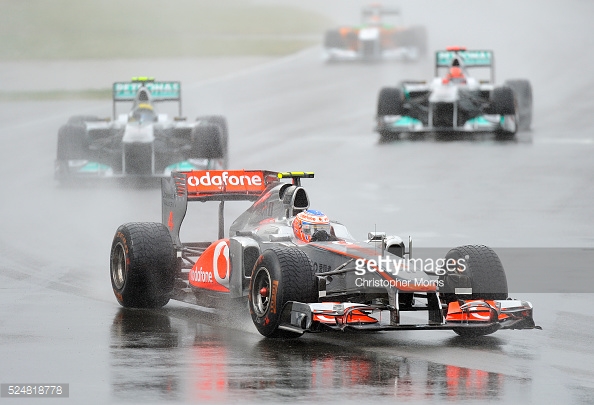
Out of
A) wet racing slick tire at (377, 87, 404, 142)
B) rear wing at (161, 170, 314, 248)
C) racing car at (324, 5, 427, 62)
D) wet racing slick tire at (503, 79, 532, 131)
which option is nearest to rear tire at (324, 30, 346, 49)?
racing car at (324, 5, 427, 62)

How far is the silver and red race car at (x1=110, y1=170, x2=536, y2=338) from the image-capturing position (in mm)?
12867

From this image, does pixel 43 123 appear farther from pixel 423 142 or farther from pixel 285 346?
pixel 285 346

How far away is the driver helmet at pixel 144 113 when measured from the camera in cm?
2844

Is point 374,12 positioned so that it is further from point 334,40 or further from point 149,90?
point 149,90

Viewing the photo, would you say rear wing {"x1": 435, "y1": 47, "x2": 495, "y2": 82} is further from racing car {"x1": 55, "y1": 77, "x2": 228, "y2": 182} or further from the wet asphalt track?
racing car {"x1": 55, "y1": 77, "x2": 228, "y2": 182}

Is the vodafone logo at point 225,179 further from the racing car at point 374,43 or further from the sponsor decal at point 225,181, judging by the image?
the racing car at point 374,43

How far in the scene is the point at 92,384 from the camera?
1092cm

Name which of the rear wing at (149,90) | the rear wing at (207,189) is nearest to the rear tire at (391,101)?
the rear wing at (149,90)

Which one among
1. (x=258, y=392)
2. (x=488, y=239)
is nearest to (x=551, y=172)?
(x=488, y=239)

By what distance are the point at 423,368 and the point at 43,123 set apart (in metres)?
27.8

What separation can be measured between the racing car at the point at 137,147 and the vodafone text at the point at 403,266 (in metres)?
14.4

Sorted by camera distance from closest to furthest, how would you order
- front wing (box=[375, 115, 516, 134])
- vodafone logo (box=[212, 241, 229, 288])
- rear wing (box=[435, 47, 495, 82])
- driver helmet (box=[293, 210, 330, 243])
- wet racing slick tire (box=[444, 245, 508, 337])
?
wet racing slick tire (box=[444, 245, 508, 337]) → driver helmet (box=[293, 210, 330, 243]) → vodafone logo (box=[212, 241, 229, 288]) → front wing (box=[375, 115, 516, 134]) → rear wing (box=[435, 47, 495, 82])

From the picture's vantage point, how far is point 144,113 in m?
28.6

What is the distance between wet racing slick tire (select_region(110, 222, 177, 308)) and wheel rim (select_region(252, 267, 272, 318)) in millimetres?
1990
